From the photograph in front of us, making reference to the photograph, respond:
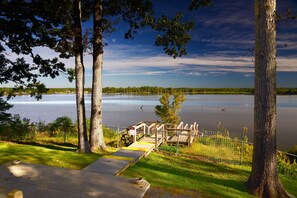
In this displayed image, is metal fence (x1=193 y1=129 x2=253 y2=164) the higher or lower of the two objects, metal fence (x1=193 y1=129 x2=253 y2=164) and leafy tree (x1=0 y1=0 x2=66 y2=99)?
the lower

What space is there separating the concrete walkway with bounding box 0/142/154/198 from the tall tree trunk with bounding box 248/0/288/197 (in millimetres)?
A: 4219

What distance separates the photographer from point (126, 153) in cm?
1259

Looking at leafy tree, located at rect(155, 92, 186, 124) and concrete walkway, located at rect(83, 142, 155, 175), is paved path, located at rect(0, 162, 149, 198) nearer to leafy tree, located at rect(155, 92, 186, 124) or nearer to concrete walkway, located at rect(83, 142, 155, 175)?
concrete walkway, located at rect(83, 142, 155, 175)

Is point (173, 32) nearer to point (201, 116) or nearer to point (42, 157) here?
point (42, 157)

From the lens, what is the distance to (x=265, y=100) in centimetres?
887

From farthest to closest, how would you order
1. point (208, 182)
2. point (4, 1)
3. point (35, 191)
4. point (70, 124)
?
point (70, 124), point (4, 1), point (208, 182), point (35, 191)

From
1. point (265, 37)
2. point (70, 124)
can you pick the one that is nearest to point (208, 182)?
point (265, 37)

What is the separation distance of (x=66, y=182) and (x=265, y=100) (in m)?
6.81

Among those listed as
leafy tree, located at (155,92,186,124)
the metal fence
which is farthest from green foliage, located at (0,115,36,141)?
leafy tree, located at (155,92,186,124)

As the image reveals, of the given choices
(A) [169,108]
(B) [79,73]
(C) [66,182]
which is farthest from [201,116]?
(C) [66,182]

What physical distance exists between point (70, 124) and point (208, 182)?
14.5 metres

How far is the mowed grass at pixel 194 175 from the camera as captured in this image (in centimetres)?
875

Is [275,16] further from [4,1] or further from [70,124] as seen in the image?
[70,124]

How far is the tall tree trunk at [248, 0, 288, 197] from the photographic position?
8859 mm
